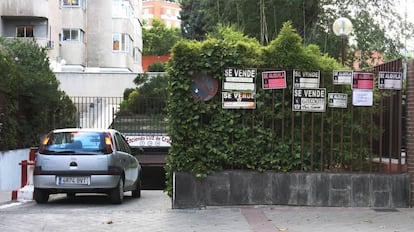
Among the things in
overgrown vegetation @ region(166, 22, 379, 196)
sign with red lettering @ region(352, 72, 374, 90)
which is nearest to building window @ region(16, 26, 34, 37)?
overgrown vegetation @ region(166, 22, 379, 196)

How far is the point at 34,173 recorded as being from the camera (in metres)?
11.0

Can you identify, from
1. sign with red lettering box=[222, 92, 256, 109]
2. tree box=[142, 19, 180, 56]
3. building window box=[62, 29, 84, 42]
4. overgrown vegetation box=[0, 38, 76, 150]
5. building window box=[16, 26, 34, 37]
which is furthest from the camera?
tree box=[142, 19, 180, 56]

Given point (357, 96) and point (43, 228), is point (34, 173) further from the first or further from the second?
point (357, 96)

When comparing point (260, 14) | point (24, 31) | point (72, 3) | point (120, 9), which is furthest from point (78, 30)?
point (260, 14)

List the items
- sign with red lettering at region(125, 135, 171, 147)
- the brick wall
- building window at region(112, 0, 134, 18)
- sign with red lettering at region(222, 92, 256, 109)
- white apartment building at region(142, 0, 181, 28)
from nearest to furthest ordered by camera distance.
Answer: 1. the brick wall
2. sign with red lettering at region(222, 92, 256, 109)
3. sign with red lettering at region(125, 135, 171, 147)
4. building window at region(112, 0, 134, 18)
5. white apartment building at region(142, 0, 181, 28)

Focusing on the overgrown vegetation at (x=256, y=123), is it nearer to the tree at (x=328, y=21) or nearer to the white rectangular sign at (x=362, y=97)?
the white rectangular sign at (x=362, y=97)

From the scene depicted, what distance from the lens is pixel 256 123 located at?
995cm

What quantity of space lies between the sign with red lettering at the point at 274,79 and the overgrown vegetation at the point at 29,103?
870cm

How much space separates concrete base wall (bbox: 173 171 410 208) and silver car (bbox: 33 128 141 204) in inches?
70.6

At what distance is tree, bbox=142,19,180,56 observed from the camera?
8562cm

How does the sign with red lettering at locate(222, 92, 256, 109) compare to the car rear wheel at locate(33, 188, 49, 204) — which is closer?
the sign with red lettering at locate(222, 92, 256, 109)

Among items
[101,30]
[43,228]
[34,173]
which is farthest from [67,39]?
[43,228]

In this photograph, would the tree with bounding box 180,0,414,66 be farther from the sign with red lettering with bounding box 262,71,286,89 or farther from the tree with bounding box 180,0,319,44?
the sign with red lettering with bounding box 262,71,286,89

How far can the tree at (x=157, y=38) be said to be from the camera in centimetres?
8562
